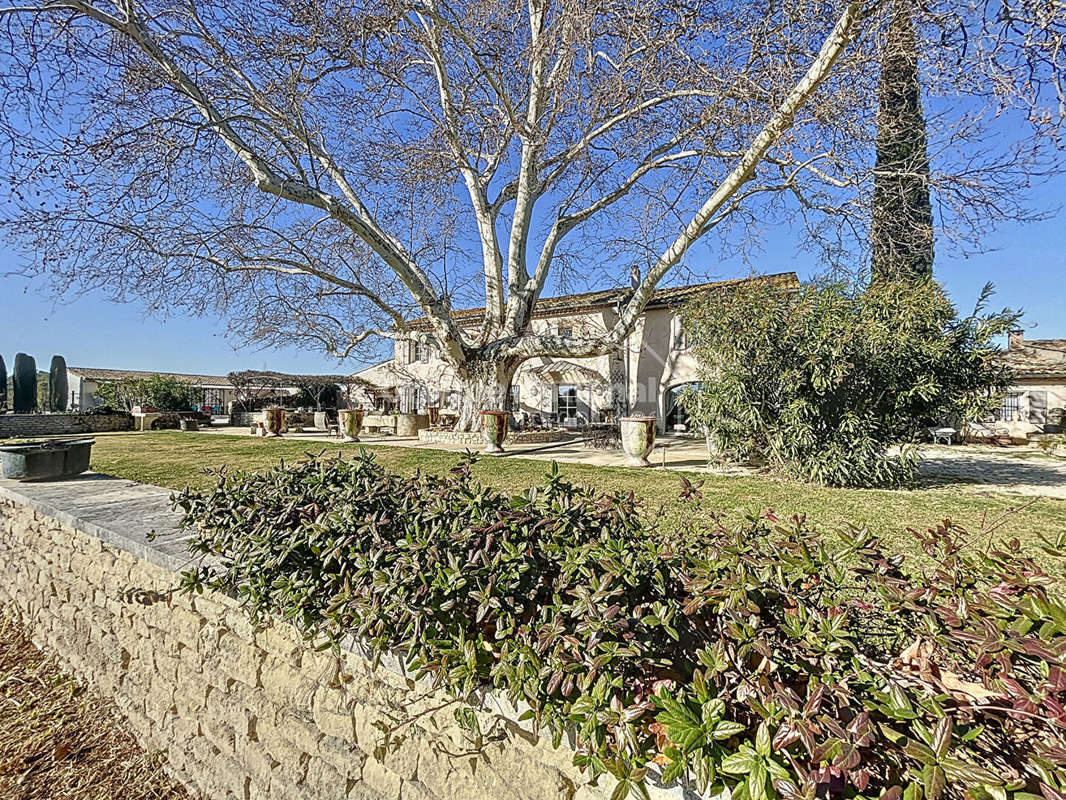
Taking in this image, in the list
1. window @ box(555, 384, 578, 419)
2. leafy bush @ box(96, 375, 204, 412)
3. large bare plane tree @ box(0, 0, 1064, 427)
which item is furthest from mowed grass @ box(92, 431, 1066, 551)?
leafy bush @ box(96, 375, 204, 412)

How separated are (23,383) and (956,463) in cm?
3983

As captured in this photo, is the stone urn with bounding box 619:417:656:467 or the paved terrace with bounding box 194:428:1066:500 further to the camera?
the stone urn with bounding box 619:417:656:467

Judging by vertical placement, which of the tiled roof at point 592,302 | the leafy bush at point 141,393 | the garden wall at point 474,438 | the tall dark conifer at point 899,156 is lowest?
the garden wall at point 474,438

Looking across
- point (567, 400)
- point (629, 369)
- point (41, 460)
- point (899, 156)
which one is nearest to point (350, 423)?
point (567, 400)

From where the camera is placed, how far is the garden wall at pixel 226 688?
1.86 meters

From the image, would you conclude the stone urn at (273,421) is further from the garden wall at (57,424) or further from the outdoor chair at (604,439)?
the outdoor chair at (604,439)

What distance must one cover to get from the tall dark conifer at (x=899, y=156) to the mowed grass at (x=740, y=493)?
151 inches

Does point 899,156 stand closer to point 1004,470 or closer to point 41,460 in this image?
point 1004,470

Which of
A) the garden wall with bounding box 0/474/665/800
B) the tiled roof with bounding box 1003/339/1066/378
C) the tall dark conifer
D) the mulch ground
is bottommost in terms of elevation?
the mulch ground

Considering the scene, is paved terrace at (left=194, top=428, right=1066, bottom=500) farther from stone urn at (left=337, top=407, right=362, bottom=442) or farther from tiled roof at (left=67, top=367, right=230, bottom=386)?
tiled roof at (left=67, top=367, right=230, bottom=386)

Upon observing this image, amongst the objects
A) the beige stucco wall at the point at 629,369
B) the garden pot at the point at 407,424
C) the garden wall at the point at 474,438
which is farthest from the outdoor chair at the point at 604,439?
the garden pot at the point at 407,424

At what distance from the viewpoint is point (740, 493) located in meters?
7.09

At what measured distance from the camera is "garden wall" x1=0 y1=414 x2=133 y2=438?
2103 centimetres

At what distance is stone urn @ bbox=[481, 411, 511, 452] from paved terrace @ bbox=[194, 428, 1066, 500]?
0.43 m
